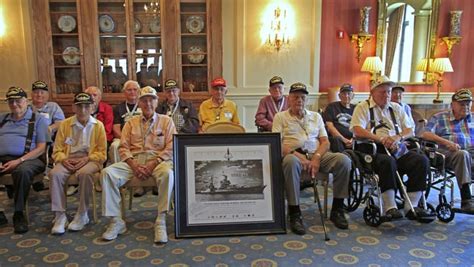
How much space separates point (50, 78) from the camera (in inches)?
201

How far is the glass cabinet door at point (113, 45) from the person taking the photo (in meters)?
5.13

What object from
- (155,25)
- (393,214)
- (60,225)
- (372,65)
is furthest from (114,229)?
Answer: (372,65)

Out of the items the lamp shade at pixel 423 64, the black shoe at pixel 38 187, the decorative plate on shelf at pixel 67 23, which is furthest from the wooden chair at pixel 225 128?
the lamp shade at pixel 423 64

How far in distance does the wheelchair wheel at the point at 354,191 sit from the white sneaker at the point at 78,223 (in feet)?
7.54

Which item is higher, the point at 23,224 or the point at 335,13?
the point at 335,13

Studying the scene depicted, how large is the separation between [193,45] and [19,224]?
10.5 feet

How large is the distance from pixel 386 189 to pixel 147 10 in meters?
3.86

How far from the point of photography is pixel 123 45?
5.26m

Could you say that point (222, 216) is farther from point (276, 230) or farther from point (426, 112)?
point (426, 112)

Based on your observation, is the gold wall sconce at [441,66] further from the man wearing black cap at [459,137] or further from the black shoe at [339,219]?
the black shoe at [339,219]

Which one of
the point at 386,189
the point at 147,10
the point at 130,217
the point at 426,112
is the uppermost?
the point at 147,10

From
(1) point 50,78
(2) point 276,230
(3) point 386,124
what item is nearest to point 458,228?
(3) point 386,124

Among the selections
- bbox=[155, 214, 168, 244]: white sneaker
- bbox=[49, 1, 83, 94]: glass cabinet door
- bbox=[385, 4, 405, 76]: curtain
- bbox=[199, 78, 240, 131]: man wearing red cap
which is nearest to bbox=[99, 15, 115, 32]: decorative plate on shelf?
bbox=[49, 1, 83, 94]: glass cabinet door

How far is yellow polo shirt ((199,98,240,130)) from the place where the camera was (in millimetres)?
4387
